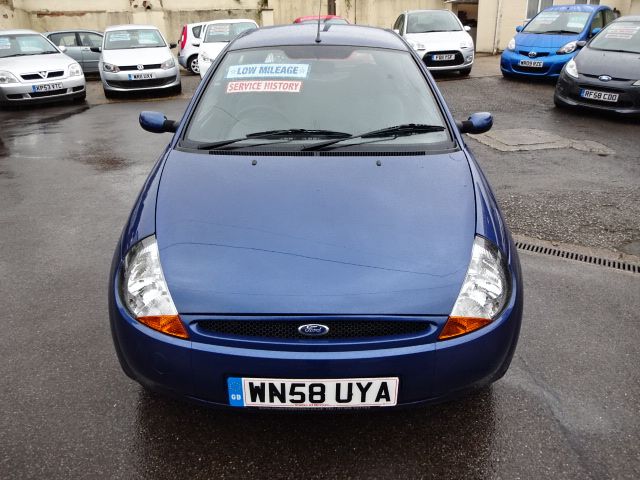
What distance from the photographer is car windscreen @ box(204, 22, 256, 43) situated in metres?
13.7

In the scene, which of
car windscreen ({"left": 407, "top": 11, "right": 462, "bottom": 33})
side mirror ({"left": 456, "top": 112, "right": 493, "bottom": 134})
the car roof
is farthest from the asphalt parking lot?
car windscreen ({"left": 407, "top": 11, "right": 462, "bottom": 33})

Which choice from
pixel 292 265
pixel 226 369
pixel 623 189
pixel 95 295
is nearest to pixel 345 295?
pixel 292 265

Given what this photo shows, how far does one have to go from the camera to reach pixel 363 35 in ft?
12.4

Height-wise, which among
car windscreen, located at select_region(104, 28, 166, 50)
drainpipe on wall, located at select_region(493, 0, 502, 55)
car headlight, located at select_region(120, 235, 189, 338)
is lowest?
drainpipe on wall, located at select_region(493, 0, 502, 55)

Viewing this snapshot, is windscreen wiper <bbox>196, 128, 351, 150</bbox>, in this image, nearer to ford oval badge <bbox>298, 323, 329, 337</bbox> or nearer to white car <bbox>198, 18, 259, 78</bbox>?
ford oval badge <bbox>298, 323, 329, 337</bbox>

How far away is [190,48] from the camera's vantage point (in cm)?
1588

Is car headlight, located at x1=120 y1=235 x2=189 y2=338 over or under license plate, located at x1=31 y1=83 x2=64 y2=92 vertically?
over

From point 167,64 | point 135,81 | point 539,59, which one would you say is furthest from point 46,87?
point 539,59

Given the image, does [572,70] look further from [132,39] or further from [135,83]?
[132,39]

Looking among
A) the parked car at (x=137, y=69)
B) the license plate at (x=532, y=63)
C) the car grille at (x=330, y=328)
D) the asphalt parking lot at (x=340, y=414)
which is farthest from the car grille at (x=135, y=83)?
the car grille at (x=330, y=328)

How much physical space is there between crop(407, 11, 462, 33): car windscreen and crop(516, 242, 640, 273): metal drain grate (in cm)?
1018

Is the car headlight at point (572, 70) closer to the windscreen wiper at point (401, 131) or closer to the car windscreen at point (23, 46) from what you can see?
the windscreen wiper at point (401, 131)

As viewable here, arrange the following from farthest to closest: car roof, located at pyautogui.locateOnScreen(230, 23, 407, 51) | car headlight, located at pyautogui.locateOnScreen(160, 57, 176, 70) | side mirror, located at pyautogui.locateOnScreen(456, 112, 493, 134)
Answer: car headlight, located at pyautogui.locateOnScreen(160, 57, 176, 70) → car roof, located at pyautogui.locateOnScreen(230, 23, 407, 51) → side mirror, located at pyautogui.locateOnScreen(456, 112, 493, 134)

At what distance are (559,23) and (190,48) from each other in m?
9.52
